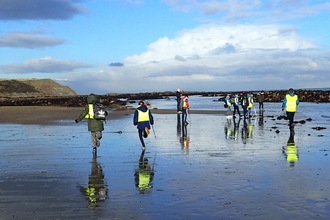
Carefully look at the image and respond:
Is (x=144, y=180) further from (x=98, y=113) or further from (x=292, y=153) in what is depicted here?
(x=292, y=153)

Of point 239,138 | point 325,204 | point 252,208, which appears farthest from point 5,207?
point 239,138

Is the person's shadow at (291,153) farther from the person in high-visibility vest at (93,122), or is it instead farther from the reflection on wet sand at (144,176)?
the person in high-visibility vest at (93,122)

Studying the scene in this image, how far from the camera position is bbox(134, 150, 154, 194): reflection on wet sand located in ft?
29.8

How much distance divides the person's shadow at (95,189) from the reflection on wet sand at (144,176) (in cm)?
75

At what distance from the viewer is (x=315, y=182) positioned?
947 cm

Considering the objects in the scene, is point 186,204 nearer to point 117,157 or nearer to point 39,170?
point 39,170

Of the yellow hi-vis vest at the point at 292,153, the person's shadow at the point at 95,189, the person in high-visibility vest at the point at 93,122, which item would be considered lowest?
the person's shadow at the point at 95,189

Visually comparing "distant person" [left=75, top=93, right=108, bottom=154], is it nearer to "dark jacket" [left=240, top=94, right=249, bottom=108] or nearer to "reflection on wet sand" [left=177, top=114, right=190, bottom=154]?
Result: "reflection on wet sand" [left=177, top=114, right=190, bottom=154]

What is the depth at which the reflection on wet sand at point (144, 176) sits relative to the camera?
9084 mm

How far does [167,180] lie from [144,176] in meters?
0.75

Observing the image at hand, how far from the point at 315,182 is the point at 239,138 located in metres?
8.93

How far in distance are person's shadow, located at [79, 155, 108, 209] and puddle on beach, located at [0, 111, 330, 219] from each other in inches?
0.8

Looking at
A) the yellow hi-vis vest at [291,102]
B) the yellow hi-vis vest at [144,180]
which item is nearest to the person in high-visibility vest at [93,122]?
the yellow hi-vis vest at [144,180]

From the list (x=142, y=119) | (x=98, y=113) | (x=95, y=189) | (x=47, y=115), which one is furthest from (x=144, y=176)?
(x=47, y=115)
